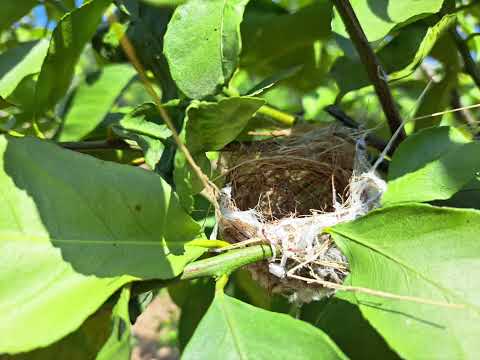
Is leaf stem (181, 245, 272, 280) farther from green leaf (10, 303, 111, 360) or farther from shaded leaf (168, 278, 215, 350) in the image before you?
shaded leaf (168, 278, 215, 350)

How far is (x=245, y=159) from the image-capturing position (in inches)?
43.4

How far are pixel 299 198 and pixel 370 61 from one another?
1.67ft

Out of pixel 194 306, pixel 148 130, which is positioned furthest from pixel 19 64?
pixel 194 306

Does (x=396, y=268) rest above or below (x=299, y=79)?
above

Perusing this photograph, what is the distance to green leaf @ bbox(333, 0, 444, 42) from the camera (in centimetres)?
76

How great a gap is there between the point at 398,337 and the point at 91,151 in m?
0.59

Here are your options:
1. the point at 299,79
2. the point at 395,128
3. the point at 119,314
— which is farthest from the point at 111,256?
the point at 299,79

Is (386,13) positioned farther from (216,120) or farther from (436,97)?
(436,97)

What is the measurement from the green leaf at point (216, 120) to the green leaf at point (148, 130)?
0.08 metres

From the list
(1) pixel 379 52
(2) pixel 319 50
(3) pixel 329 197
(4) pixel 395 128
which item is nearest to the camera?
(4) pixel 395 128

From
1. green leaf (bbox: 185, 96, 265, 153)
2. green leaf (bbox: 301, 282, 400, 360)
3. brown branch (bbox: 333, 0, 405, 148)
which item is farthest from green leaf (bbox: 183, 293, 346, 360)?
brown branch (bbox: 333, 0, 405, 148)

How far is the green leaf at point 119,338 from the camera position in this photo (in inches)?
21.8

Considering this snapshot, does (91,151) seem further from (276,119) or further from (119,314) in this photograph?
(119,314)

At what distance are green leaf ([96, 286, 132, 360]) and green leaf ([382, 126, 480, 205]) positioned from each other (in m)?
0.37
